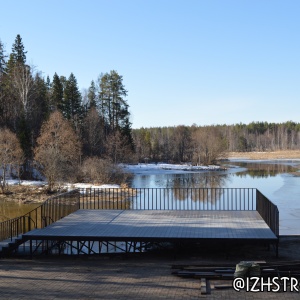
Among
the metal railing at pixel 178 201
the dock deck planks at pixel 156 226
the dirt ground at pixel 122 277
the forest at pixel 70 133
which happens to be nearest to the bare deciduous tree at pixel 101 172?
the forest at pixel 70 133

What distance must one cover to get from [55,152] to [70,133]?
527 cm

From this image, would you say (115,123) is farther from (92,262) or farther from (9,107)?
(92,262)

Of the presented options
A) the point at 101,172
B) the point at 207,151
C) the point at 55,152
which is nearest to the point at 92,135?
the point at 101,172

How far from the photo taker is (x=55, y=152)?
34.7 m

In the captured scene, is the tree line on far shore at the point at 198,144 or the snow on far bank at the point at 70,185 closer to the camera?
the snow on far bank at the point at 70,185

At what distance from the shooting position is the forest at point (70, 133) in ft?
122

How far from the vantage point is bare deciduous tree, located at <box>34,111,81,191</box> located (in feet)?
112

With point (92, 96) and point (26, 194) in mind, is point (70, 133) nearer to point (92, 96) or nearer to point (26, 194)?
point (26, 194)

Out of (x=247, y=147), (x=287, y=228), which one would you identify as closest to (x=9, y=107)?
(x=287, y=228)

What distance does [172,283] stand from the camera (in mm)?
8578

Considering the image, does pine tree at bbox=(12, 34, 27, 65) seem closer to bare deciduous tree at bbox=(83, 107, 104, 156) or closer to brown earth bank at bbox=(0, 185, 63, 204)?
bare deciduous tree at bbox=(83, 107, 104, 156)

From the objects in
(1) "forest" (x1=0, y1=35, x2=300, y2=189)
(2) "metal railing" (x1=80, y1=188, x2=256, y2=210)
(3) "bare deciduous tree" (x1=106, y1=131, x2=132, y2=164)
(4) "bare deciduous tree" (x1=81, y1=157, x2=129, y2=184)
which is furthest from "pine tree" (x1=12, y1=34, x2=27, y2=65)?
(2) "metal railing" (x1=80, y1=188, x2=256, y2=210)

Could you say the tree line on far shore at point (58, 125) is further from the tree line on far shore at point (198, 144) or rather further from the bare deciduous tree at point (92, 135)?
the tree line on far shore at point (198, 144)

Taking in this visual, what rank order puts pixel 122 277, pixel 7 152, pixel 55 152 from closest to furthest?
pixel 122 277 < pixel 55 152 < pixel 7 152
